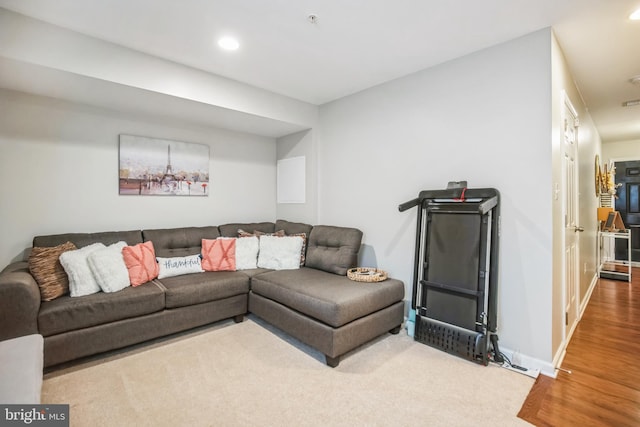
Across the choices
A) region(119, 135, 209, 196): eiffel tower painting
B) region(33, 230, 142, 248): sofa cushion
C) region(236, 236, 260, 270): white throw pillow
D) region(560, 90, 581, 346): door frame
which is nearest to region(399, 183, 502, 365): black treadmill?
region(560, 90, 581, 346): door frame

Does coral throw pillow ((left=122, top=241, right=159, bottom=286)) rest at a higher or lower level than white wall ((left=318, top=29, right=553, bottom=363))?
lower

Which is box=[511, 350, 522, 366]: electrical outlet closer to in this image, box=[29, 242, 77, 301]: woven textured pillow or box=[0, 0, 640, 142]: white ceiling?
box=[0, 0, 640, 142]: white ceiling

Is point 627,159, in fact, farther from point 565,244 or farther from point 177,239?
point 177,239

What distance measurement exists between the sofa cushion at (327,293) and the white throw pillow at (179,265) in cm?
64

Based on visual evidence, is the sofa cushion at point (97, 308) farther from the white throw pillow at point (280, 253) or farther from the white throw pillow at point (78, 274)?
the white throw pillow at point (280, 253)

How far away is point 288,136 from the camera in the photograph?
4.43 metres

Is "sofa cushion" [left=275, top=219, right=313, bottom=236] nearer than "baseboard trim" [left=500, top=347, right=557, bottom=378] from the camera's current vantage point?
No

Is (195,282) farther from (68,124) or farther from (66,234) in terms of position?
(68,124)

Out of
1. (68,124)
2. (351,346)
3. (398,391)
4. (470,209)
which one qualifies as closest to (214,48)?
(68,124)

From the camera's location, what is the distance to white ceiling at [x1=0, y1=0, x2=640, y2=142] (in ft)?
6.57

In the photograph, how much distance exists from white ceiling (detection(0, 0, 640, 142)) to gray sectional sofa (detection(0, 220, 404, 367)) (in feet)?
5.77

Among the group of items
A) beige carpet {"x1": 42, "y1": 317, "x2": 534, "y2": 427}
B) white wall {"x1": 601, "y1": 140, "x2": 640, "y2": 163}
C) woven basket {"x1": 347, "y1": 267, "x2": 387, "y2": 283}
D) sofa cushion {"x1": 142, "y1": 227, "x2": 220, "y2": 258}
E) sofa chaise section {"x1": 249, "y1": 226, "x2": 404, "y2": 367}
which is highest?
white wall {"x1": 601, "y1": 140, "x2": 640, "y2": 163}

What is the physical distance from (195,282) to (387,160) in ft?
7.51

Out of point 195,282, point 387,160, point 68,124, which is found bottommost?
point 195,282
